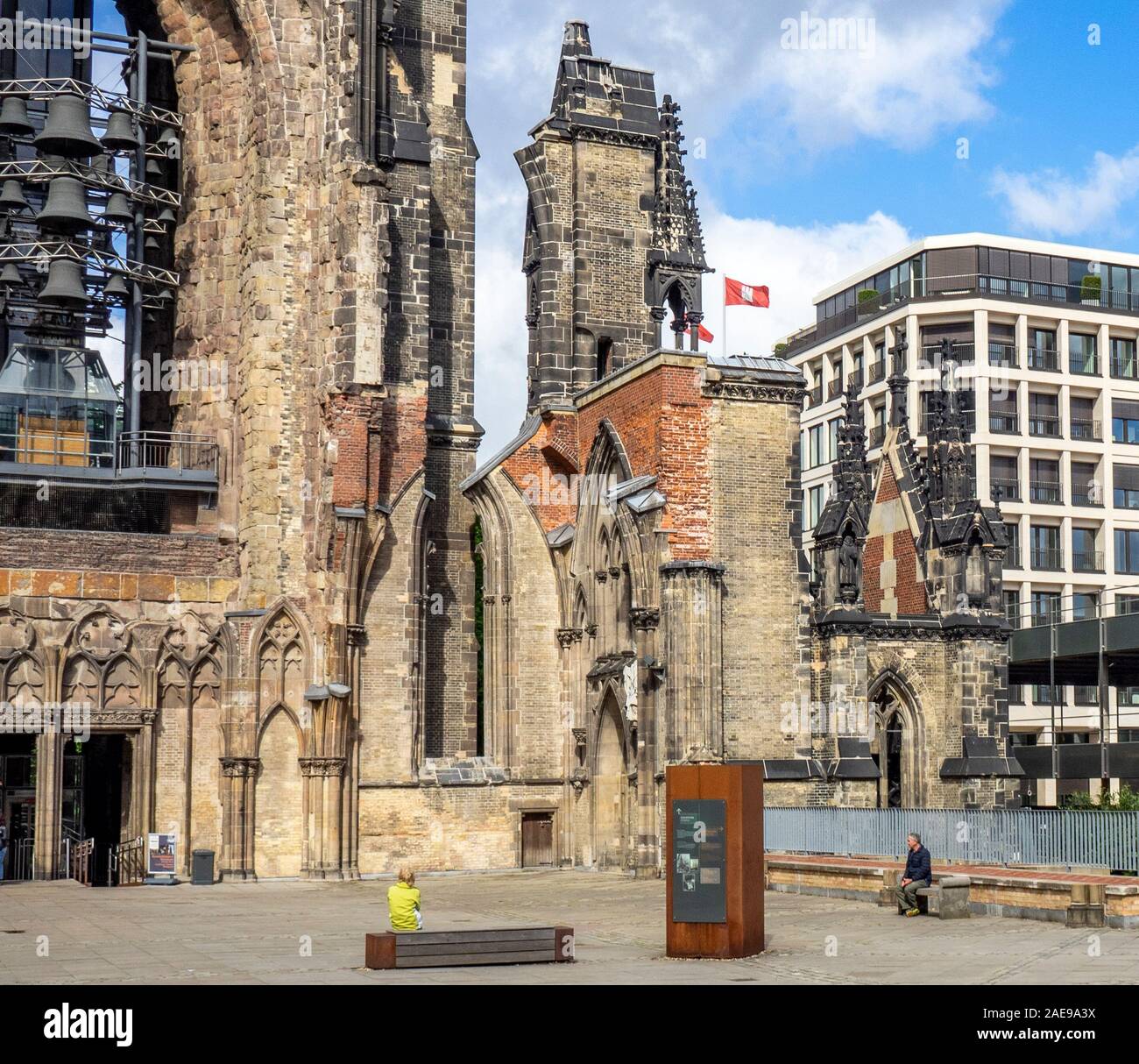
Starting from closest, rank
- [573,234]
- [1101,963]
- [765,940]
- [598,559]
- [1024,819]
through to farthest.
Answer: [1101,963] < [765,940] < [1024,819] < [598,559] < [573,234]

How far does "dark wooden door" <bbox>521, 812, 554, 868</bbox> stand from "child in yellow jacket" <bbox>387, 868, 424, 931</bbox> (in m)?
19.4

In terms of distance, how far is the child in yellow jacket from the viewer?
1891cm

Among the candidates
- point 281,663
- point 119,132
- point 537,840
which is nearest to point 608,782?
point 537,840

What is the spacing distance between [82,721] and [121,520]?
5631 mm

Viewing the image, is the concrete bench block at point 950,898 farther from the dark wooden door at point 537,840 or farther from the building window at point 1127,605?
the building window at point 1127,605

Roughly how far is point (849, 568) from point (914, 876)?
17698 millimetres

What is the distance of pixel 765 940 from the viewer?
67.8 ft

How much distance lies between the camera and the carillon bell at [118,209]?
37.7m

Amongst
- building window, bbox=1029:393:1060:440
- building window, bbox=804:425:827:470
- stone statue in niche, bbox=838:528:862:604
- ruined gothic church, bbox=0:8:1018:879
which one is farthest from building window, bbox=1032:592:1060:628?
stone statue in niche, bbox=838:528:862:604

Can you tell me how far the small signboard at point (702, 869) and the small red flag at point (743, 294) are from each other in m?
19.4

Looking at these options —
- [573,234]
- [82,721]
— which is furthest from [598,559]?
[82,721]

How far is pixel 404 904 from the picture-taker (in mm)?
18922

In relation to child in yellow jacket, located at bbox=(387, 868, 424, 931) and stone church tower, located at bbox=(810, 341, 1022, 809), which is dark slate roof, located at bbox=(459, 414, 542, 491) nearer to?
stone church tower, located at bbox=(810, 341, 1022, 809)

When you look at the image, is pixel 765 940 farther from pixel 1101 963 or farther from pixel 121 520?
pixel 121 520
